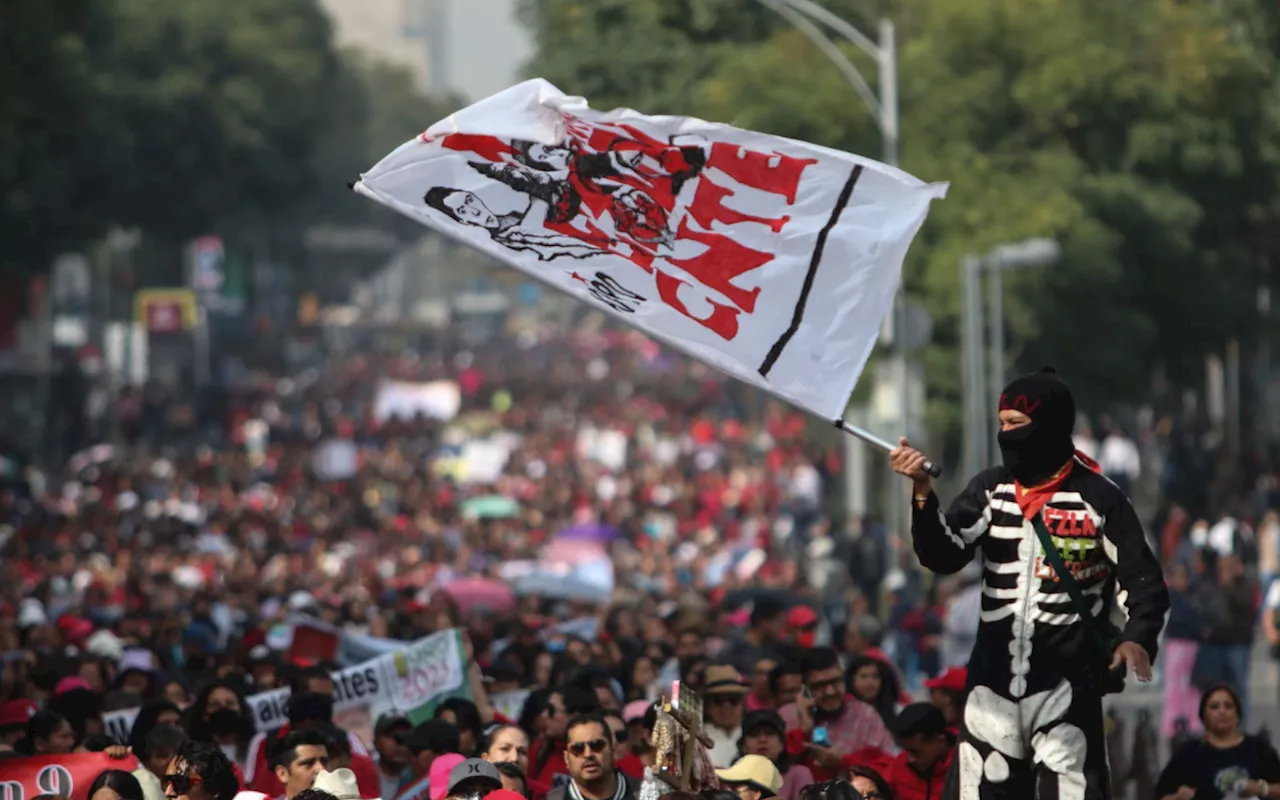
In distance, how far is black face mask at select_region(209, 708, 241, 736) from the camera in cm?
1326

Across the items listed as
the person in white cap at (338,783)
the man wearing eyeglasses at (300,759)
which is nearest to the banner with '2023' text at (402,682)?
the man wearing eyeglasses at (300,759)

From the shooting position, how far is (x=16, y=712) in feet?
45.2

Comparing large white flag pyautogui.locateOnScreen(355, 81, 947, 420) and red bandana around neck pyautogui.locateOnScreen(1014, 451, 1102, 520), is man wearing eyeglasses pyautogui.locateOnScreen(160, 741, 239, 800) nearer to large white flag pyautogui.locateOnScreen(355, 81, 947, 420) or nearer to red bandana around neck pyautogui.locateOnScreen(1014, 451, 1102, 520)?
large white flag pyautogui.locateOnScreen(355, 81, 947, 420)

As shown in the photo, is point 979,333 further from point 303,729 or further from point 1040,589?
point 1040,589

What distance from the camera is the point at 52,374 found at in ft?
205

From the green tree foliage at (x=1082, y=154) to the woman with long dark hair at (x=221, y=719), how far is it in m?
20.8

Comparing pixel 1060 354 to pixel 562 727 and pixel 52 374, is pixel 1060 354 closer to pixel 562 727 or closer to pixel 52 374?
pixel 562 727

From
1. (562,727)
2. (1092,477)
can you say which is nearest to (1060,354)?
(562,727)

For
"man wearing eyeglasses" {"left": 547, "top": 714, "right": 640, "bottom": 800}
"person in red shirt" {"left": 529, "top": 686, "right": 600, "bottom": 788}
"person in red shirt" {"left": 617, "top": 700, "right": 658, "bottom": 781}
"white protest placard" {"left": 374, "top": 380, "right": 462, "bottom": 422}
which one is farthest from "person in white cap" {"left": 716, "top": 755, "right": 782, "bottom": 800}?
"white protest placard" {"left": 374, "top": 380, "right": 462, "bottom": 422}

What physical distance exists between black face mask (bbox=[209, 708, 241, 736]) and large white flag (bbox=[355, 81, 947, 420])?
4.20 m

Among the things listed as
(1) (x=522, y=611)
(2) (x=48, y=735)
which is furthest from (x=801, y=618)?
(2) (x=48, y=735)

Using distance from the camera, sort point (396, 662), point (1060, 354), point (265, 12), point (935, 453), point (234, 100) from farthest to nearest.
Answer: point (265, 12) → point (234, 100) → point (935, 453) → point (1060, 354) → point (396, 662)

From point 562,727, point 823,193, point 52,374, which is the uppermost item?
point 823,193

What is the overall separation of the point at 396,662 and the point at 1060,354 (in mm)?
19641
